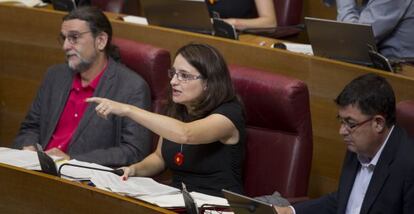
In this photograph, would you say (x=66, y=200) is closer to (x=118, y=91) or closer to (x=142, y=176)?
(x=142, y=176)

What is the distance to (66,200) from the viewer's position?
2.50m

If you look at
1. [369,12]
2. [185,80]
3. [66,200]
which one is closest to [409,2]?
[369,12]

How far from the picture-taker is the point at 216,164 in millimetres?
2910

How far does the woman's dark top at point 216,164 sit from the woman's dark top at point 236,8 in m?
1.62

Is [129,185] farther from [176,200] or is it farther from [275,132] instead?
[275,132]

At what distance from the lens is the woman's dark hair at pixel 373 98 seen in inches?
94.3

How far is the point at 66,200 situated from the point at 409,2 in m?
1.74

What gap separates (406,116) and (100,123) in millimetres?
1139

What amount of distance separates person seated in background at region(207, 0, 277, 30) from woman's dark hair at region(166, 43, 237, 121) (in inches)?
56.6

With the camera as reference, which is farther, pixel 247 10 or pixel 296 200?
pixel 247 10

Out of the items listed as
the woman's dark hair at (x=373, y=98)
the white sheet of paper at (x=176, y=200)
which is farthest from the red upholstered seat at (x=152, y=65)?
the woman's dark hair at (x=373, y=98)

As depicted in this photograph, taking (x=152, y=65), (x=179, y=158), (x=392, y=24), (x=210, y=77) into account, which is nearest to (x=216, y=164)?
(x=179, y=158)

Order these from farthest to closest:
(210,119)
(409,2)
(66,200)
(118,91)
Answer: (409,2)
(118,91)
(210,119)
(66,200)

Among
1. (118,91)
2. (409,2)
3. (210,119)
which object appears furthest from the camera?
(409,2)
